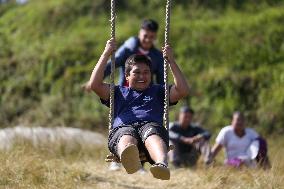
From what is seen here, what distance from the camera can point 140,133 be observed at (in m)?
4.71

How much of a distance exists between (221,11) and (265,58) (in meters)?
2.12

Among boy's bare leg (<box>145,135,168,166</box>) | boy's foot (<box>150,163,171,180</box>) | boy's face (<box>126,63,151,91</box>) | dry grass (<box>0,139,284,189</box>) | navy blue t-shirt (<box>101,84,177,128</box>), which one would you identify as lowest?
dry grass (<box>0,139,284,189</box>)

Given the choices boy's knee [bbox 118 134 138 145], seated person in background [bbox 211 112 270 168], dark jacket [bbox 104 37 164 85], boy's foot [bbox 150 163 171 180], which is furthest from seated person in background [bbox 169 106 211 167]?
boy's foot [bbox 150 163 171 180]

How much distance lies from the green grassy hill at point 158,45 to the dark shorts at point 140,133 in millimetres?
6581

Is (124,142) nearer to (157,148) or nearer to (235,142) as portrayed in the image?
(157,148)

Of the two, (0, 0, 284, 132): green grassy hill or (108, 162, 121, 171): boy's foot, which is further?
(0, 0, 284, 132): green grassy hill

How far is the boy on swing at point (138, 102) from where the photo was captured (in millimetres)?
4587

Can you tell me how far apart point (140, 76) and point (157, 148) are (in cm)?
75

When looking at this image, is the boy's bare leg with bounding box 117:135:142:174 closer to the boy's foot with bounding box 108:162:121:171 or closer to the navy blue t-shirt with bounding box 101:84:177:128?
the navy blue t-shirt with bounding box 101:84:177:128

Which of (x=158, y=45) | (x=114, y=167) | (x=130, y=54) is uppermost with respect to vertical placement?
(x=130, y=54)

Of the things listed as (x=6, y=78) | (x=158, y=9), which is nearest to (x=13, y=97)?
(x=6, y=78)

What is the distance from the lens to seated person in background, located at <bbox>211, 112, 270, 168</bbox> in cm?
760

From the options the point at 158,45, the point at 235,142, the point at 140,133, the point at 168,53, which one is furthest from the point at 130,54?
the point at 158,45

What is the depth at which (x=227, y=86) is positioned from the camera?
12148mm
